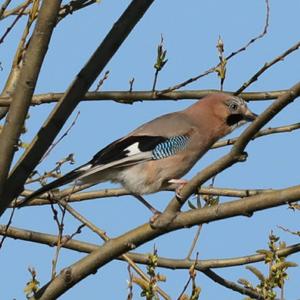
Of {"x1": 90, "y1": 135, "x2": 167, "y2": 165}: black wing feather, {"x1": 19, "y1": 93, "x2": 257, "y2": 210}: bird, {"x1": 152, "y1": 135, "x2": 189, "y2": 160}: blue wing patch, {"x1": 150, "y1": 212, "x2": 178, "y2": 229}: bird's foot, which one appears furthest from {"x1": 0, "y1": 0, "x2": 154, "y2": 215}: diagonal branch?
{"x1": 152, "y1": 135, "x2": 189, "y2": 160}: blue wing patch

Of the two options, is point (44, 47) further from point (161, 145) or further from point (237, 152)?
point (161, 145)

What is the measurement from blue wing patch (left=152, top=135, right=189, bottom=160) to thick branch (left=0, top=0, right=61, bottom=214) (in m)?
2.57

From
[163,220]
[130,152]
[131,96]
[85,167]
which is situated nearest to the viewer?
[163,220]

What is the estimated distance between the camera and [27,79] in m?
3.62

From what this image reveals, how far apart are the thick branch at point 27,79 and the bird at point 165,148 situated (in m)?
1.77

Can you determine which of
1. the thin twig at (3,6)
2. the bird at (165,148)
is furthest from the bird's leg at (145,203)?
the thin twig at (3,6)

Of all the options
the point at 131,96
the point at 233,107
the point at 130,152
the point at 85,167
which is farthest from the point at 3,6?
the point at 233,107

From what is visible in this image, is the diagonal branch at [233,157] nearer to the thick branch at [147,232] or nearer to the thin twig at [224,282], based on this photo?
the thick branch at [147,232]

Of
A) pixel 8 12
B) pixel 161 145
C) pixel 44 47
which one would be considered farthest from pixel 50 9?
pixel 161 145

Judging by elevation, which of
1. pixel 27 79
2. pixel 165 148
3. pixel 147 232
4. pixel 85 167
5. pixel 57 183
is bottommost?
pixel 147 232

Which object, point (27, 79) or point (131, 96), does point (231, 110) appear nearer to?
point (131, 96)

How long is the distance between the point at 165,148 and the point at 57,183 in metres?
1.41

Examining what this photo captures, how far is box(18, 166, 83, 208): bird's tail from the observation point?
489 centimetres

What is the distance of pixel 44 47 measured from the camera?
3.62 metres
